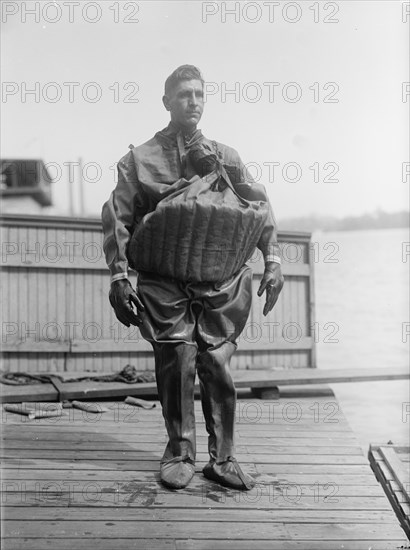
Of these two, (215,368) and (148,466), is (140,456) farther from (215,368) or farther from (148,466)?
(215,368)

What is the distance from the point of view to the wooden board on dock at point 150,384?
580 cm

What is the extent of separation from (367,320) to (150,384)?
55.3 ft

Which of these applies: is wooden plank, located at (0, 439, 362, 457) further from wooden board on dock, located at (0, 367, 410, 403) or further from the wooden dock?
wooden board on dock, located at (0, 367, 410, 403)

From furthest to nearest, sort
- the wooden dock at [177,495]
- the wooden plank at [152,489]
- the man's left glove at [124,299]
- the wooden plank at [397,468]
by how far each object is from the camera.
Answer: the wooden plank at [397,468]
the man's left glove at [124,299]
the wooden plank at [152,489]
the wooden dock at [177,495]

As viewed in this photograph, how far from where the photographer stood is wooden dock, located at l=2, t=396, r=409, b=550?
302cm

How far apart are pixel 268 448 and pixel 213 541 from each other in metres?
1.52

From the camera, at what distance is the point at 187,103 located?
373 cm

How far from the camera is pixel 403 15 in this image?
4.55 meters

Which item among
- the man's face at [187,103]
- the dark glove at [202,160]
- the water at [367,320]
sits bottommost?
the water at [367,320]

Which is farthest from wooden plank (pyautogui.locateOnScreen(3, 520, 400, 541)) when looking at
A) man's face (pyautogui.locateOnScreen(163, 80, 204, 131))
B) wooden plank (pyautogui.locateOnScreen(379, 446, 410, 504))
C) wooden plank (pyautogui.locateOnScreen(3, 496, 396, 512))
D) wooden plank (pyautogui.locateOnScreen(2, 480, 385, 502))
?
man's face (pyautogui.locateOnScreen(163, 80, 204, 131))

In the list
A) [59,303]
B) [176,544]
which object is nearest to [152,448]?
[176,544]

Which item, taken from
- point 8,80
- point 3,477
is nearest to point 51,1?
point 8,80

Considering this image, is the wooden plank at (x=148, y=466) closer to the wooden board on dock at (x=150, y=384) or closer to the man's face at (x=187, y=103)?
the wooden board on dock at (x=150, y=384)

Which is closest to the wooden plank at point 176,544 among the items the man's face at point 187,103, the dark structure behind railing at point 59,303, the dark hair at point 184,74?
the man's face at point 187,103
